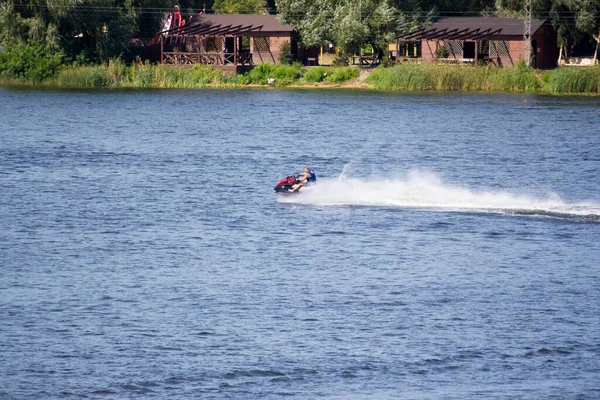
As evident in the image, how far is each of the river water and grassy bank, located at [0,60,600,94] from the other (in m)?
28.7

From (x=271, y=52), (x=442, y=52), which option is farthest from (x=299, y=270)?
(x=271, y=52)

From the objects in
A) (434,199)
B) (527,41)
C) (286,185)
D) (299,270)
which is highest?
(527,41)

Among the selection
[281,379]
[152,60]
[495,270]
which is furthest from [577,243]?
[152,60]

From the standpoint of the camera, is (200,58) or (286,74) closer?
(286,74)

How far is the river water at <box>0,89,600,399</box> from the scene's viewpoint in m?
22.2

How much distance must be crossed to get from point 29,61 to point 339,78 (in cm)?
2928

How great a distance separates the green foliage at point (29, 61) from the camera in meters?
93.2

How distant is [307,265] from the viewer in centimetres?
3066

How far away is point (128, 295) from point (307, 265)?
5.93m

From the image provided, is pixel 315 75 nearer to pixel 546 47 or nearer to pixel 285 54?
pixel 285 54

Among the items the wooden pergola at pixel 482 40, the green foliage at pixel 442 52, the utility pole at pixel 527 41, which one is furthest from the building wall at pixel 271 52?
the utility pole at pixel 527 41

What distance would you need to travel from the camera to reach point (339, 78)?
95.3m

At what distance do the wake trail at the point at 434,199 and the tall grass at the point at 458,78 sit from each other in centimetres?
4671

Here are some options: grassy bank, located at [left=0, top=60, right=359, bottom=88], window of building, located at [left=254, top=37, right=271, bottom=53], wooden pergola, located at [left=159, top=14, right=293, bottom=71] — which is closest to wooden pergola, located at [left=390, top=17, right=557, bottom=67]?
grassy bank, located at [left=0, top=60, right=359, bottom=88]
